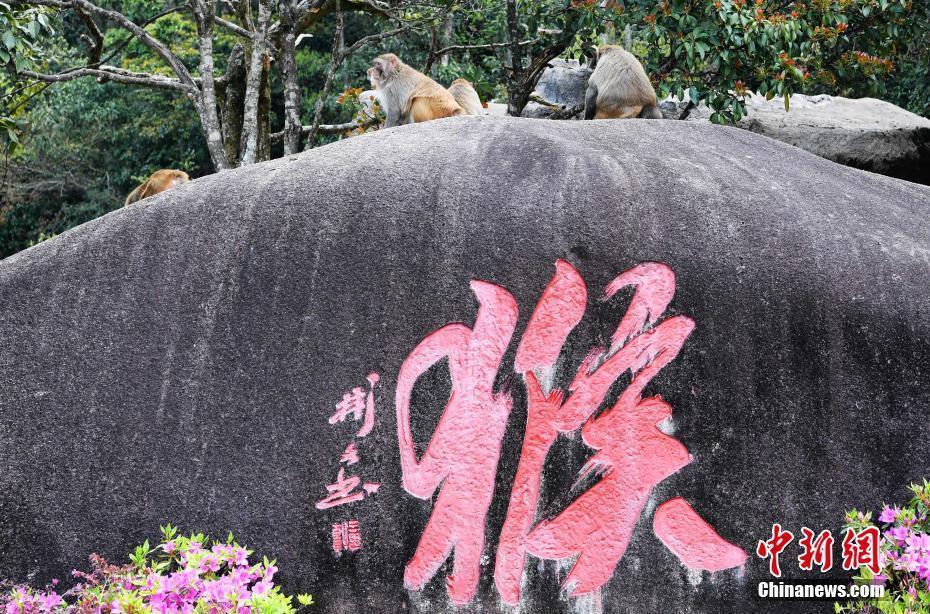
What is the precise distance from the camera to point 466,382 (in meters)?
3.94

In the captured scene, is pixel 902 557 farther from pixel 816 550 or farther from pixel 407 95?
pixel 407 95

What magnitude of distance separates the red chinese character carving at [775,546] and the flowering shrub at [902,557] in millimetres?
280

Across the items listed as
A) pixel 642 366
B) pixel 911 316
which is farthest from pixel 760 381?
pixel 911 316

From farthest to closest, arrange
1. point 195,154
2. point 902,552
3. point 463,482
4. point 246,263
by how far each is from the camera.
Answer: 1. point 195,154
2. point 246,263
3. point 463,482
4. point 902,552

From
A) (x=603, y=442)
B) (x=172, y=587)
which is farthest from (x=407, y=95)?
(x=172, y=587)

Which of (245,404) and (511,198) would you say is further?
(511,198)

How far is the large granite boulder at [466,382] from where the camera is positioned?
3.75 m

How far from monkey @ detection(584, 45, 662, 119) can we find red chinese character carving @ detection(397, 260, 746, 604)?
371 cm

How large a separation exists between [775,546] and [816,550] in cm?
20

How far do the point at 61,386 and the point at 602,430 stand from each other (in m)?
2.52

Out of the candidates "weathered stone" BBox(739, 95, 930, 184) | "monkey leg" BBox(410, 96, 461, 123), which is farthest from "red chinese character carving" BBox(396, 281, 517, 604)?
"weathered stone" BBox(739, 95, 930, 184)

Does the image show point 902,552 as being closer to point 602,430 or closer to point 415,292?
point 602,430

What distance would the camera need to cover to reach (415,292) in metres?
4.04

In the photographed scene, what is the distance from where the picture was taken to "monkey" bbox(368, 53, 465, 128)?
7188mm
